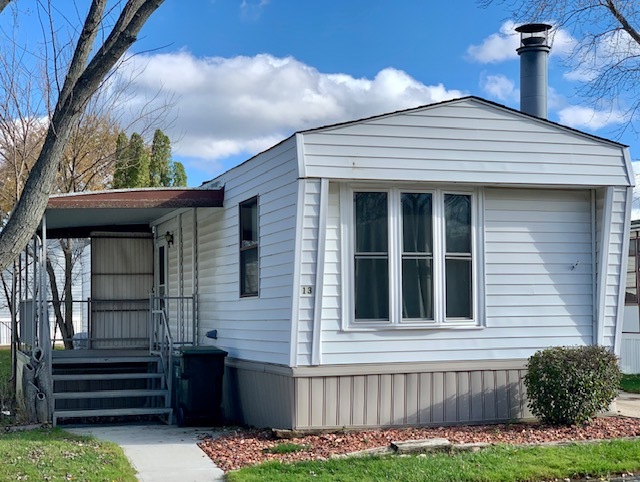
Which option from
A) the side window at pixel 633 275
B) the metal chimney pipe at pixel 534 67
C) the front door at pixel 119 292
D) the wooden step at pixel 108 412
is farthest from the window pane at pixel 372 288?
the side window at pixel 633 275

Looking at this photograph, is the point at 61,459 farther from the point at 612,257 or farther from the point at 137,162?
the point at 137,162

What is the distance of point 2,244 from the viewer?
6.60 meters

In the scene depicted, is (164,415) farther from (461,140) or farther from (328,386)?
(461,140)

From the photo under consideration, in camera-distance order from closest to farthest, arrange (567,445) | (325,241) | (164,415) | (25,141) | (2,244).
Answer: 1. (2,244)
2. (567,445)
3. (325,241)
4. (164,415)
5. (25,141)

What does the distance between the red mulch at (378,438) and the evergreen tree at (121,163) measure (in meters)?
11.0

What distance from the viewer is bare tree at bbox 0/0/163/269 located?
263 inches

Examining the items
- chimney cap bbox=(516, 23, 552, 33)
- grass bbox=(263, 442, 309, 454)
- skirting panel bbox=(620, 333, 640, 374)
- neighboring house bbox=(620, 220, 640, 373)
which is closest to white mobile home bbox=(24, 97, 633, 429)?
grass bbox=(263, 442, 309, 454)

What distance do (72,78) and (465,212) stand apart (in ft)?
17.1

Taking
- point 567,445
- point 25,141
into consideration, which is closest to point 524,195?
point 567,445

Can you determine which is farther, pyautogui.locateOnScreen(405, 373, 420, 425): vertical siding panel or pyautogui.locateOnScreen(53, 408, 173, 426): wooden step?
pyautogui.locateOnScreen(53, 408, 173, 426): wooden step

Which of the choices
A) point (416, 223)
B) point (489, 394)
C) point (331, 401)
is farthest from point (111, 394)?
point (489, 394)

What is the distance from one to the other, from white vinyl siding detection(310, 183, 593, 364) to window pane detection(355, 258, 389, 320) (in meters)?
0.25

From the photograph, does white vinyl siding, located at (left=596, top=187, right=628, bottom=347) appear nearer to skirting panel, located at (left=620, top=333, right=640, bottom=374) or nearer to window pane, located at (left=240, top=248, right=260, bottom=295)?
window pane, located at (left=240, top=248, right=260, bottom=295)

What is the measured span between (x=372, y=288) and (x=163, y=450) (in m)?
2.98
